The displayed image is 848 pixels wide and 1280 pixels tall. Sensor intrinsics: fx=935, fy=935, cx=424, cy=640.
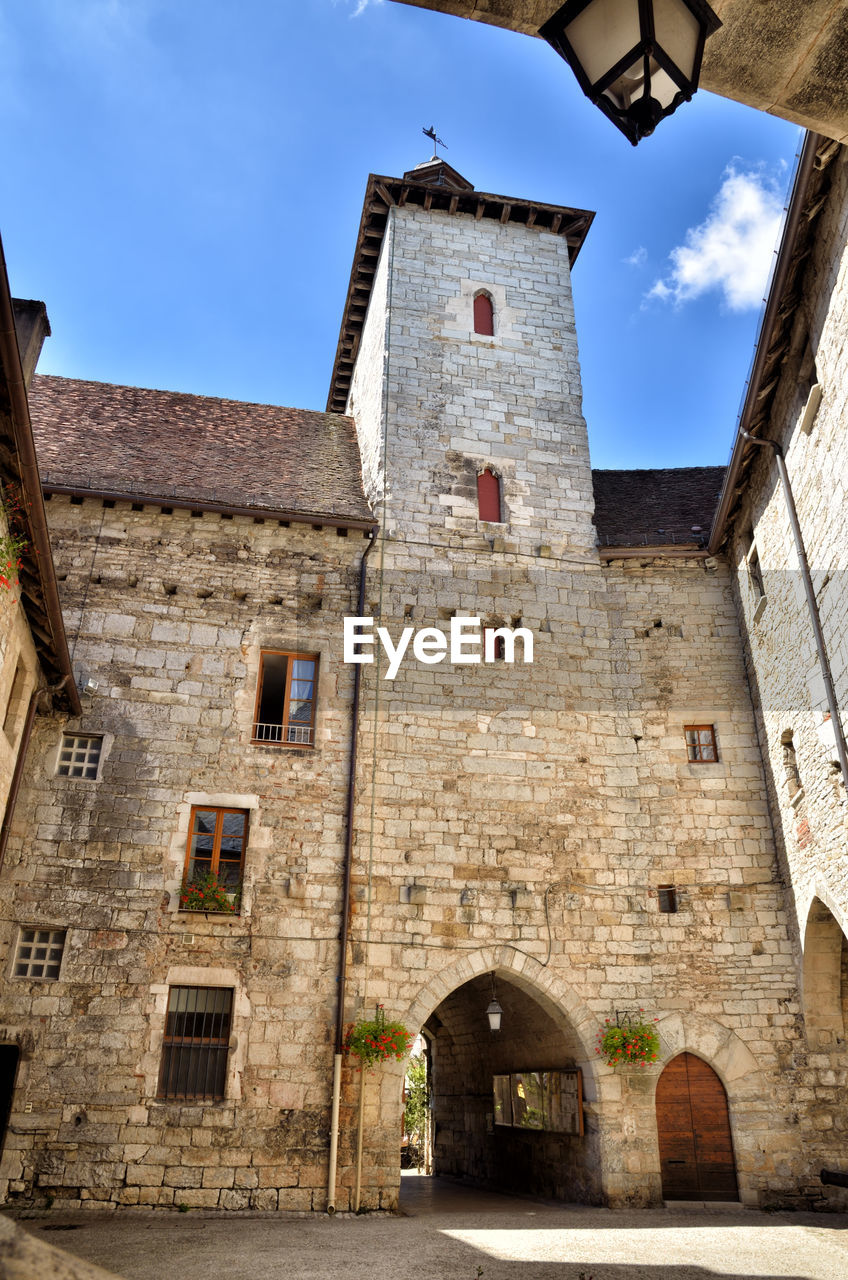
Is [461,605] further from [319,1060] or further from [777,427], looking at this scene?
[319,1060]

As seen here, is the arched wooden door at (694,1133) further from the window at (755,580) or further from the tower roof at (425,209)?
the tower roof at (425,209)

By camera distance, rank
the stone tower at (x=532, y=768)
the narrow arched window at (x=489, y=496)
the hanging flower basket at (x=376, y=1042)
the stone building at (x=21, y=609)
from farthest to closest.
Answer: the narrow arched window at (x=489, y=496)
the stone tower at (x=532, y=768)
the hanging flower basket at (x=376, y=1042)
the stone building at (x=21, y=609)

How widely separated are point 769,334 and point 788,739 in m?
4.51

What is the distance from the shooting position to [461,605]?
486 inches

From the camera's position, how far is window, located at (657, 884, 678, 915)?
434 inches

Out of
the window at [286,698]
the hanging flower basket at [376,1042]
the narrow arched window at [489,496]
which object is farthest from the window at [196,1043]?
the narrow arched window at [489,496]

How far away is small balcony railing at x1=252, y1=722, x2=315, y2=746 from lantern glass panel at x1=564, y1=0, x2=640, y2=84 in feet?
30.0

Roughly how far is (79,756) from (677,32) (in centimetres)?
963

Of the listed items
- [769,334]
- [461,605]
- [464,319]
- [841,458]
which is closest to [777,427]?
[769,334]

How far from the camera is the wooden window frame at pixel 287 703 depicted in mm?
11055

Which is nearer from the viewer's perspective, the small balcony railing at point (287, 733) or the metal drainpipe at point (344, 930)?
the metal drainpipe at point (344, 930)

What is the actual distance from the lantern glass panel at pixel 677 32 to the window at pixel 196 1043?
9358 mm

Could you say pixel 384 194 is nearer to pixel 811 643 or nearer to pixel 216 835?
pixel 811 643

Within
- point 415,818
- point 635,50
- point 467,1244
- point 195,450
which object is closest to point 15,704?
point 415,818
